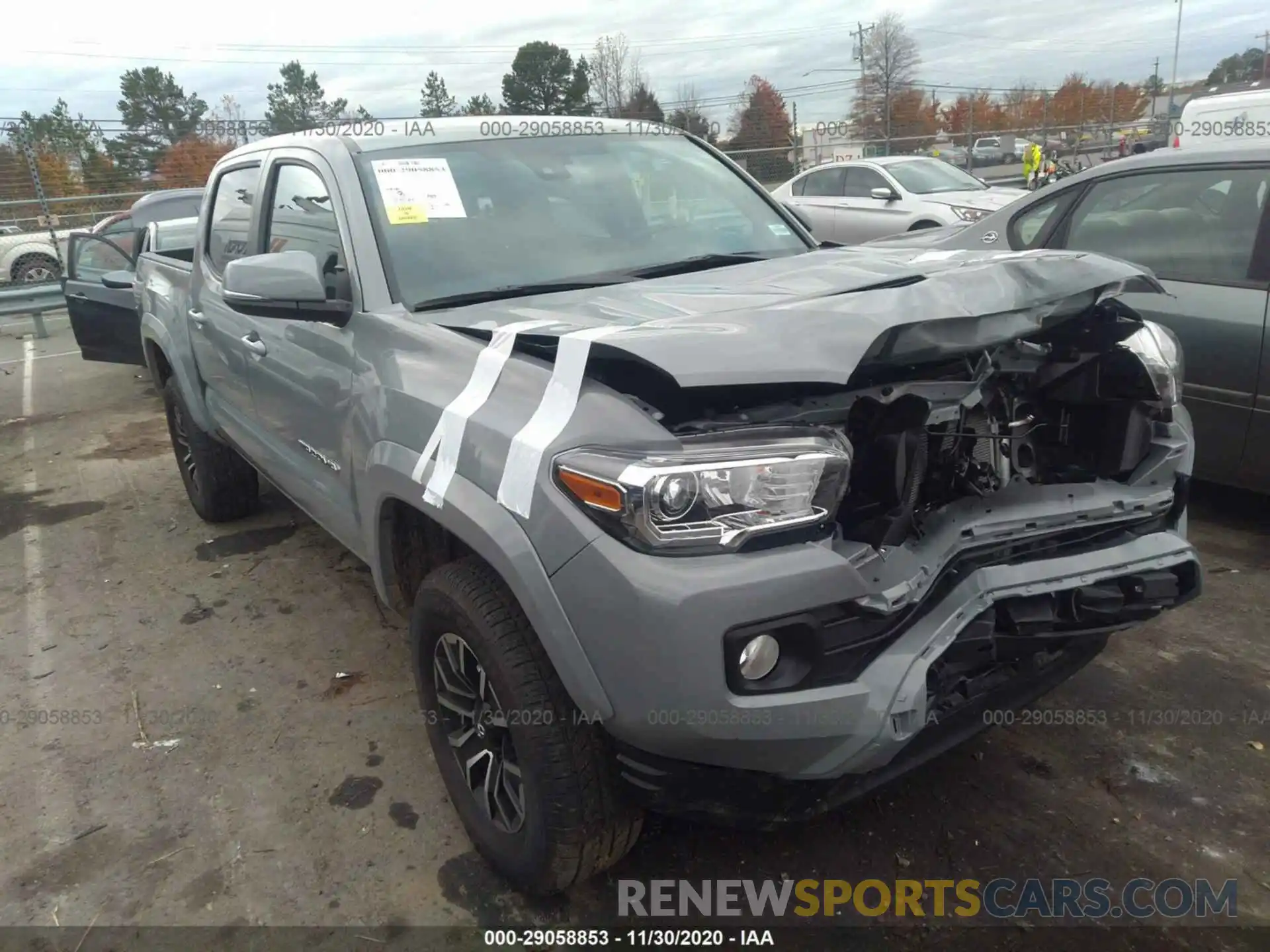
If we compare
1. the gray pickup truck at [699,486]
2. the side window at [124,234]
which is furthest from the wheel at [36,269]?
the gray pickup truck at [699,486]

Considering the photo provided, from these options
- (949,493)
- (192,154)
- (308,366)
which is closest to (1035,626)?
(949,493)

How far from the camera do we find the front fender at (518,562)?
1.85 m

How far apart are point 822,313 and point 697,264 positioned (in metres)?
1.25

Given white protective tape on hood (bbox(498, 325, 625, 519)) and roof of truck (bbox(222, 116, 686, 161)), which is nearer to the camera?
white protective tape on hood (bbox(498, 325, 625, 519))

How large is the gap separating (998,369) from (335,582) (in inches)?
127

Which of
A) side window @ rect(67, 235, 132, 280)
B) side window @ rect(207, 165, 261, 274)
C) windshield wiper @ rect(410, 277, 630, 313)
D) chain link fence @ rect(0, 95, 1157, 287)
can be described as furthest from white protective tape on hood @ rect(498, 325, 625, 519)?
chain link fence @ rect(0, 95, 1157, 287)

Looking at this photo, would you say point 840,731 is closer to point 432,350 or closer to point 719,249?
point 432,350

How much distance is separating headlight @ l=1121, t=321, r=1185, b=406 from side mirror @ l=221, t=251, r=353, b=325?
7.06 feet

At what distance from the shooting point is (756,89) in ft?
104

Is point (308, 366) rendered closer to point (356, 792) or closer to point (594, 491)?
point (356, 792)

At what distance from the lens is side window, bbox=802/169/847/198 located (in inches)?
478

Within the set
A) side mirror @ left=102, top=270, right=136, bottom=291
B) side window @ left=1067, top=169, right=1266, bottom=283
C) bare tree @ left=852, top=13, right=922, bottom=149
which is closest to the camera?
side window @ left=1067, top=169, right=1266, bottom=283

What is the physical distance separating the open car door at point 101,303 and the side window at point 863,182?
8219 millimetres

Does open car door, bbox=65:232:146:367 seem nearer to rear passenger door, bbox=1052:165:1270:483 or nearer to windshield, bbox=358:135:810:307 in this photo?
windshield, bbox=358:135:810:307
